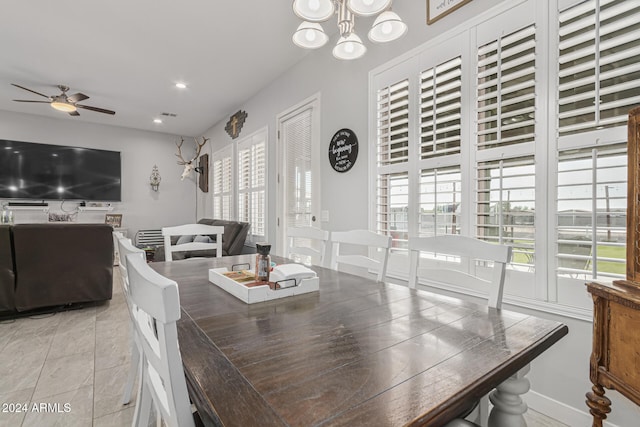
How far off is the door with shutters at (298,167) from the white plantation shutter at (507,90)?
170cm

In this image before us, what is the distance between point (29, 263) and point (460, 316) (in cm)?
382

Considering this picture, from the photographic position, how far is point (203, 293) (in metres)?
1.29

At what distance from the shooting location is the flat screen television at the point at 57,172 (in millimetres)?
5305

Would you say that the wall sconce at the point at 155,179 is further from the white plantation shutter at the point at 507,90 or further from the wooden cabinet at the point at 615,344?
the wooden cabinet at the point at 615,344

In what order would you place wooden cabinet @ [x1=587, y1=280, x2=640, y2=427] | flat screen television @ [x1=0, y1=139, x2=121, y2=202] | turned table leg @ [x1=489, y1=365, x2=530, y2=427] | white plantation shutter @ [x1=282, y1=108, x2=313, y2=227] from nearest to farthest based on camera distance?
1. turned table leg @ [x1=489, y1=365, x2=530, y2=427]
2. wooden cabinet @ [x1=587, y1=280, x2=640, y2=427]
3. white plantation shutter @ [x1=282, y1=108, x2=313, y2=227]
4. flat screen television @ [x1=0, y1=139, x2=121, y2=202]

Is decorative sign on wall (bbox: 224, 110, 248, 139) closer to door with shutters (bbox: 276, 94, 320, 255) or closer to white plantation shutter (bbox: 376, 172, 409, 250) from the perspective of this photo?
door with shutters (bbox: 276, 94, 320, 255)

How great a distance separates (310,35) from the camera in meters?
1.63

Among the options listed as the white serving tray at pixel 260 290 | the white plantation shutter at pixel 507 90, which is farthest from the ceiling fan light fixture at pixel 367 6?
the white serving tray at pixel 260 290

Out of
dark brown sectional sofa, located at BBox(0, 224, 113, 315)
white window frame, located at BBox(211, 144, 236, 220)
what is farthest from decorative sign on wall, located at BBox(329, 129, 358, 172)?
white window frame, located at BBox(211, 144, 236, 220)

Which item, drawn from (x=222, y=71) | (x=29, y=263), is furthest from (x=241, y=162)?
(x=29, y=263)

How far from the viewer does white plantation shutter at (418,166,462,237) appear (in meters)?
1.98

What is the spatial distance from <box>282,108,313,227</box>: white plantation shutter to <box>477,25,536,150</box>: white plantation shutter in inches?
74.1

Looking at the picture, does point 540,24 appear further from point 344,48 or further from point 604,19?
point 344,48

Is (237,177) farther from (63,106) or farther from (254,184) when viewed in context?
(63,106)
